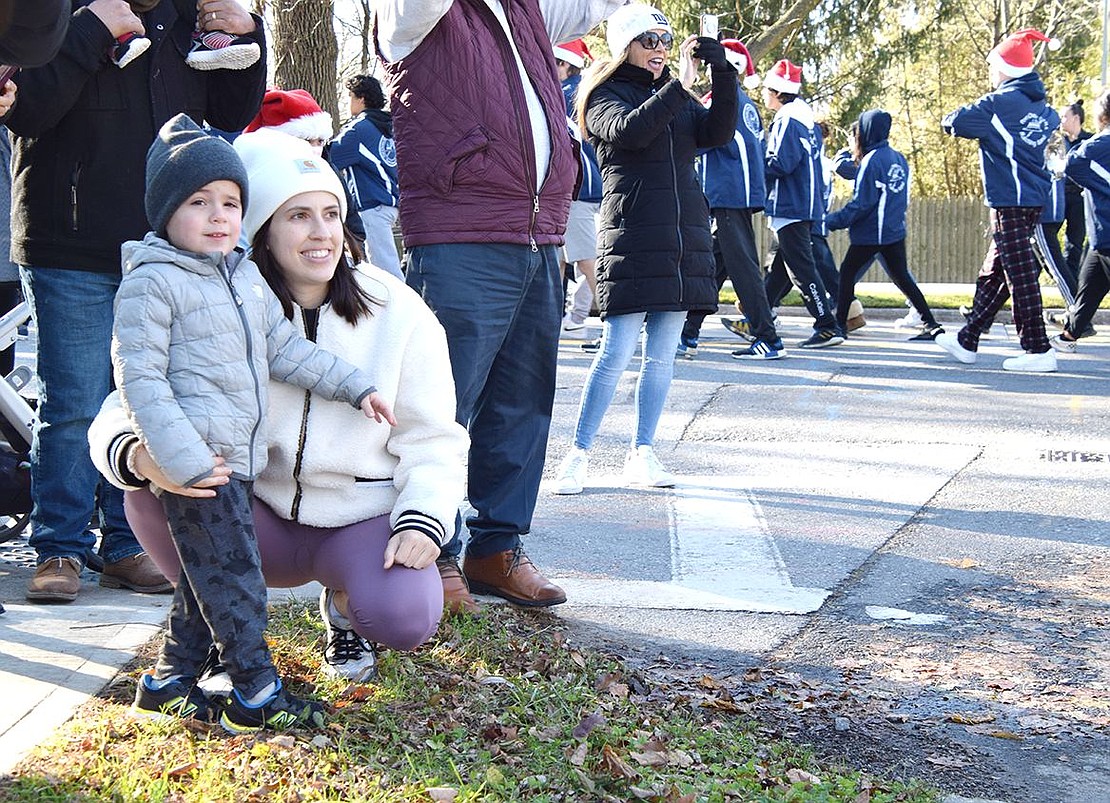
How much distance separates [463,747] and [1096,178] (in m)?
9.43

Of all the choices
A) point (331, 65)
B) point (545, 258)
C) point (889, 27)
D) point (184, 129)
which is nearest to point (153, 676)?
point (184, 129)

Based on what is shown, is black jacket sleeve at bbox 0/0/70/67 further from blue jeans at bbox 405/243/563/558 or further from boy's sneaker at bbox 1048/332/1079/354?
boy's sneaker at bbox 1048/332/1079/354

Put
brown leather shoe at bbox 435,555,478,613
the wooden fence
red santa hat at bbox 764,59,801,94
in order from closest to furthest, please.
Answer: brown leather shoe at bbox 435,555,478,613 < red santa hat at bbox 764,59,801,94 < the wooden fence

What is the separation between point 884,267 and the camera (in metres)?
13.6

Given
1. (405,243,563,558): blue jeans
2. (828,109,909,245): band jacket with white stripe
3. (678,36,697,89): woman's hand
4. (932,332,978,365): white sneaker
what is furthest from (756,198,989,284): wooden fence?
(405,243,563,558): blue jeans

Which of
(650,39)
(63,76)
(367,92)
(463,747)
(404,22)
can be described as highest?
(367,92)

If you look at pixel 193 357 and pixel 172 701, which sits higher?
pixel 193 357

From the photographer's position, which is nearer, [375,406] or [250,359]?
[250,359]

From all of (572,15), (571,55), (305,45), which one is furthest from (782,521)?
(305,45)

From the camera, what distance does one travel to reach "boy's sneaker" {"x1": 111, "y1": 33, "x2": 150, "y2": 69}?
14.7 feet

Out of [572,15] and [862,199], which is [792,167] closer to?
[862,199]

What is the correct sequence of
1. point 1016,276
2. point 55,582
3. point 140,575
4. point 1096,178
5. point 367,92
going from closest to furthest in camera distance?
point 55,582 < point 140,575 < point 367,92 < point 1016,276 < point 1096,178

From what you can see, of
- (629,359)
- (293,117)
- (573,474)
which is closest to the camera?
(293,117)

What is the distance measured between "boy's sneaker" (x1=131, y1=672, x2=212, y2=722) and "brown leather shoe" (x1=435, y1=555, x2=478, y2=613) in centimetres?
105
